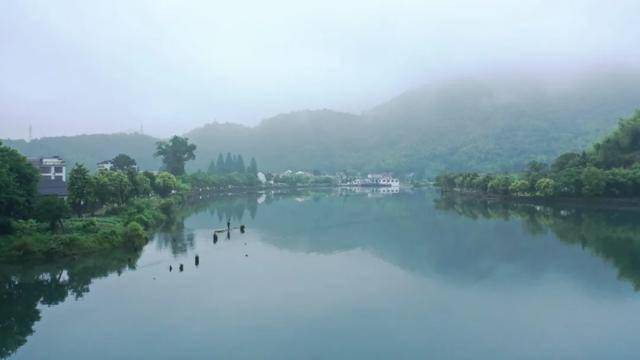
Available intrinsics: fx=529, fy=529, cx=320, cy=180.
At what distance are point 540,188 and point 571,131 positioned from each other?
360 feet

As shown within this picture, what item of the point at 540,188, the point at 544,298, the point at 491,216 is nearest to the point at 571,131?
the point at 540,188

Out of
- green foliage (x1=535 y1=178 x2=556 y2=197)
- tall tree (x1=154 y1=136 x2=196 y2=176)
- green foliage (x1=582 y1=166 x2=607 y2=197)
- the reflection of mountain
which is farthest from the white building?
green foliage (x1=582 y1=166 x2=607 y2=197)

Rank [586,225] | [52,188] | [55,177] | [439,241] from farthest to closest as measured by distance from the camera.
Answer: [55,177] → [52,188] → [586,225] → [439,241]

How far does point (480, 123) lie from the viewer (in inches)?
7160

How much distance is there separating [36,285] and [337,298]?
487 inches

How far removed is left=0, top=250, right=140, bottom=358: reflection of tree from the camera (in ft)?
56.3

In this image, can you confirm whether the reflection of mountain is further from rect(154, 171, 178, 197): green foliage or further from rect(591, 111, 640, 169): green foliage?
rect(591, 111, 640, 169): green foliage

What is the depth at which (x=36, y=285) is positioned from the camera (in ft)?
71.2

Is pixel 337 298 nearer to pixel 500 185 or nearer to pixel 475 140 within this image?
pixel 500 185

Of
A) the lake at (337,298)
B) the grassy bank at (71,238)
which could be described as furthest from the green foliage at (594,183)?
the grassy bank at (71,238)

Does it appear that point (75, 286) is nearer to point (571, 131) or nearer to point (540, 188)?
point (540, 188)

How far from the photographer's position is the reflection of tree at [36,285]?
17.2 metres

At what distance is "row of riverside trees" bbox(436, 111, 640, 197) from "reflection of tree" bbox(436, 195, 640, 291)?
6.94 feet

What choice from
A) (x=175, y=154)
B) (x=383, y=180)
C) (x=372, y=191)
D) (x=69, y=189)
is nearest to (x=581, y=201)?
(x=69, y=189)
